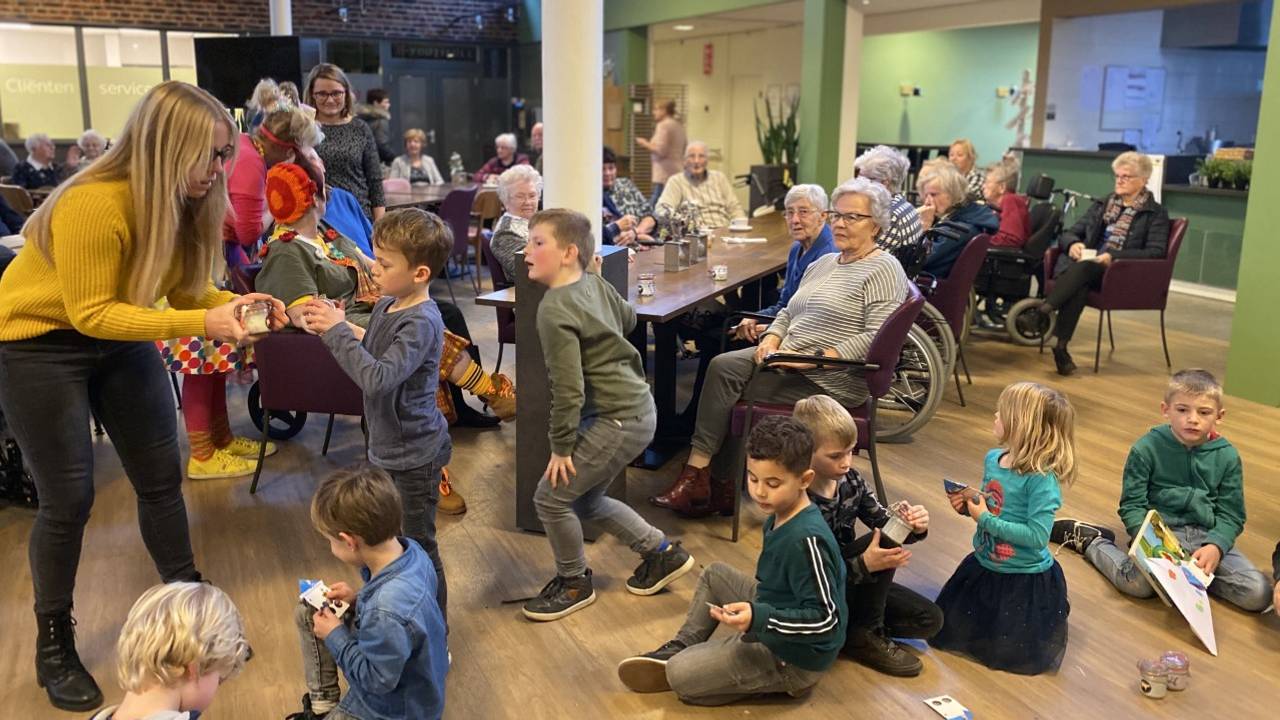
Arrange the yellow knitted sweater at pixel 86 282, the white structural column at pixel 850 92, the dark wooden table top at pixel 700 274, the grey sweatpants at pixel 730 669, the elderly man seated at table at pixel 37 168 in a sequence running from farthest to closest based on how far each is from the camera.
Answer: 1. the white structural column at pixel 850 92
2. the elderly man seated at table at pixel 37 168
3. the dark wooden table top at pixel 700 274
4. the grey sweatpants at pixel 730 669
5. the yellow knitted sweater at pixel 86 282

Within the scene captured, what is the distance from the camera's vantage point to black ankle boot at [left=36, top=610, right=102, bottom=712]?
263 centimetres

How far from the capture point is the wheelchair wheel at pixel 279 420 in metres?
4.79

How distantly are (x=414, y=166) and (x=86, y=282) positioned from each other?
8725mm

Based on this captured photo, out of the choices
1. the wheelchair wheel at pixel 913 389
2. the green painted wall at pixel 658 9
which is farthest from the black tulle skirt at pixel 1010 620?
the green painted wall at pixel 658 9

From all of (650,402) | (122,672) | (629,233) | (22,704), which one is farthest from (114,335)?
(629,233)

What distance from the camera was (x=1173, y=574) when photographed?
3.09 metres

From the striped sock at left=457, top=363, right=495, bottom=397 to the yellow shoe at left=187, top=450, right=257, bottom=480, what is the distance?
926mm

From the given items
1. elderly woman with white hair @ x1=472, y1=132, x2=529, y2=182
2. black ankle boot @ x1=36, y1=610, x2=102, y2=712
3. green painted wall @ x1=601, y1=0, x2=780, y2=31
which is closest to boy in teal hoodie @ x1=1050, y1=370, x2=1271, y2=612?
black ankle boot @ x1=36, y1=610, x2=102, y2=712

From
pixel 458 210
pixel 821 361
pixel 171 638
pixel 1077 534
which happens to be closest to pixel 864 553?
pixel 821 361

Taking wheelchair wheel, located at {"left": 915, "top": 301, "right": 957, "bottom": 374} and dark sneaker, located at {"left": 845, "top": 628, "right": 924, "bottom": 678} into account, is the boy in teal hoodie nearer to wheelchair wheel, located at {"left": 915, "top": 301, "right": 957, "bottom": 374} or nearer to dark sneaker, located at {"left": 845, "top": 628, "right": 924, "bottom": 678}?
dark sneaker, located at {"left": 845, "top": 628, "right": 924, "bottom": 678}

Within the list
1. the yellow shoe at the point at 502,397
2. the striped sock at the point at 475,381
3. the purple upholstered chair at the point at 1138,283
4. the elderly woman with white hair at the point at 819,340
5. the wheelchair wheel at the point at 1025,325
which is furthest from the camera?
the wheelchair wheel at the point at 1025,325

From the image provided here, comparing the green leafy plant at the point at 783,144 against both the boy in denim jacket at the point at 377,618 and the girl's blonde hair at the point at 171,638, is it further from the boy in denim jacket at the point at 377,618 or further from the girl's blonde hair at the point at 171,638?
the girl's blonde hair at the point at 171,638

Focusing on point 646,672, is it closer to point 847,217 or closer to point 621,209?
point 847,217

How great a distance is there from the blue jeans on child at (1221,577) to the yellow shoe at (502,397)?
8.08 ft
